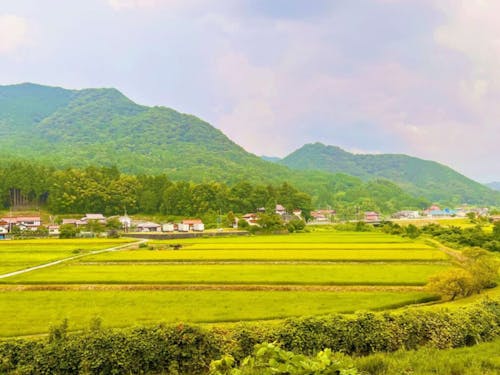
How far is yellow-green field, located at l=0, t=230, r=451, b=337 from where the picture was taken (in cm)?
1877

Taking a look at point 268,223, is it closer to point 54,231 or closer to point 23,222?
point 54,231

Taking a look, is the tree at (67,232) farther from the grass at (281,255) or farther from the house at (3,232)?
the grass at (281,255)

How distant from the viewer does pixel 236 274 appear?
94.2 feet

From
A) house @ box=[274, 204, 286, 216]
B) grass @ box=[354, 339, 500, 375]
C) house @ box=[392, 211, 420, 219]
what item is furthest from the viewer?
house @ box=[392, 211, 420, 219]


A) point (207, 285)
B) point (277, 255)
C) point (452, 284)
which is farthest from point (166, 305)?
point (277, 255)

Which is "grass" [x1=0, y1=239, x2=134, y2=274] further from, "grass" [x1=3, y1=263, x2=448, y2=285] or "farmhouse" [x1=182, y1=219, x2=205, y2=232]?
"farmhouse" [x1=182, y1=219, x2=205, y2=232]

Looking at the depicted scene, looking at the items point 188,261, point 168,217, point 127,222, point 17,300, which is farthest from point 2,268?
point 168,217

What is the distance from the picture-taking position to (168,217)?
303ft

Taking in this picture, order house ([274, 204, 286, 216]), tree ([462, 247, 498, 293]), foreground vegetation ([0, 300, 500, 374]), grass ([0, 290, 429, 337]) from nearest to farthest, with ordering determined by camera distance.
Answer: foreground vegetation ([0, 300, 500, 374])
grass ([0, 290, 429, 337])
tree ([462, 247, 498, 293])
house ([274, 204, 286, 216])

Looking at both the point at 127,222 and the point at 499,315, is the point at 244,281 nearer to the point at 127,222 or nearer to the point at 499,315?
the point at 499,315

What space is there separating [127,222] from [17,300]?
200 feet

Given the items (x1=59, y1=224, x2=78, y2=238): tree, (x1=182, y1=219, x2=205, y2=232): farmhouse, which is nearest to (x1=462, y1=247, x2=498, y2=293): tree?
(x1=182, y1=219, x2=205, y2=232): farmhouse

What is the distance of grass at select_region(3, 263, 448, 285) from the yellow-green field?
0.07 metres

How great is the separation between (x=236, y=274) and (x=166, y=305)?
9.00 metres
